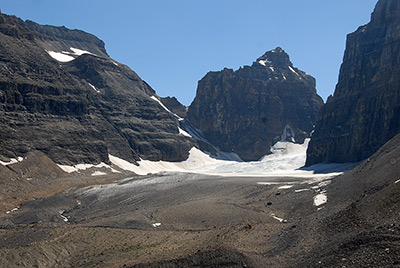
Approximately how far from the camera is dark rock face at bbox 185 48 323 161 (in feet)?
477

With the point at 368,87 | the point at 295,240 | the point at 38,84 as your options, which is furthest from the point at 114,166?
the point at 295,240

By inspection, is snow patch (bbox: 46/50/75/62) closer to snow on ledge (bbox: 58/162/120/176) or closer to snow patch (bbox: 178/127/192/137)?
snow patch (bbox: 178/127/192/137)

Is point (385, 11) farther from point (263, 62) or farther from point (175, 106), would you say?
point (175, 106)

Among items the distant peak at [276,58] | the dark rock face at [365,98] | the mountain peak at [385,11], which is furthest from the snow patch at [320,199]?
the distant peak at [276,58]

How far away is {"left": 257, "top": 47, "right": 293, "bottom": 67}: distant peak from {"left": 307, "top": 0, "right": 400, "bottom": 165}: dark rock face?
59950 mm

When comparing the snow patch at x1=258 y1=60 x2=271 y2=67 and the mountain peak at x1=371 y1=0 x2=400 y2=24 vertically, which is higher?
the snow patch at x1=258 y1=60 x2=271 y2=67

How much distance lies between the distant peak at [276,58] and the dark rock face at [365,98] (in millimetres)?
59950

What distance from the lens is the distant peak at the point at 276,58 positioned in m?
167

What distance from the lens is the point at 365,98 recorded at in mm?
89000

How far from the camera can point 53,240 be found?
29250 millimetres

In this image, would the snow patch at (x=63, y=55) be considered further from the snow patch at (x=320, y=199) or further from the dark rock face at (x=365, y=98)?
the snow patch at (x=320, y=199)

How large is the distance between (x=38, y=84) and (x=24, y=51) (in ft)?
38.3

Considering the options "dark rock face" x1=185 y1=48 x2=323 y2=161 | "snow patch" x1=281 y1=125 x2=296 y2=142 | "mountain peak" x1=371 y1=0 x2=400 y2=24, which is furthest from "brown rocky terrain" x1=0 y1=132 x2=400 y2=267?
"snow patch" x1=281 y1=125 x2=296 y2=142

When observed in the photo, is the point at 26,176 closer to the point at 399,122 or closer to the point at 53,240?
the point at 53,240
